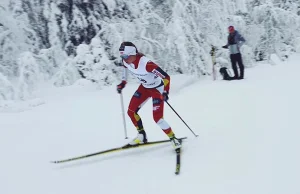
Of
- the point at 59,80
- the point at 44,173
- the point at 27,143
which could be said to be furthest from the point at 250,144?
the point at 59,80

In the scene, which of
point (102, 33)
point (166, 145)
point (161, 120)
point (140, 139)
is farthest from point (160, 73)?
point (102, 33)

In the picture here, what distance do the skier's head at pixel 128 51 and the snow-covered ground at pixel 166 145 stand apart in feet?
5.32

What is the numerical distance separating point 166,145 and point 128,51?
5.99 ft

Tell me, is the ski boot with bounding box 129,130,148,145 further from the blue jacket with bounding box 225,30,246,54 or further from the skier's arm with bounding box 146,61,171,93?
the blue jacket with bounding box 225,30,246,54

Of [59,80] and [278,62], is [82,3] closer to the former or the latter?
[59,80]

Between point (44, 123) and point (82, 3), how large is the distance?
5636 millimetres

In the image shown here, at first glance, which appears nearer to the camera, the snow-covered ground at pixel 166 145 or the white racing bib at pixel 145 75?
the snow-covered ground at pixel 166 145

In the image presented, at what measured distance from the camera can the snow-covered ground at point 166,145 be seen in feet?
15.6

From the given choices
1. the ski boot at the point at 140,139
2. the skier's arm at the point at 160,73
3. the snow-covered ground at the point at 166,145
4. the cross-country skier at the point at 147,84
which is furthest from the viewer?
the ski boot at the point at 140,139

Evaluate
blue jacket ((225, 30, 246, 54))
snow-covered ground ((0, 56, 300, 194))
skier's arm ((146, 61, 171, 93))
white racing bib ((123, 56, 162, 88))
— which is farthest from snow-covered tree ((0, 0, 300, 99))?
skier's arm ((146, 61, 171, 93))

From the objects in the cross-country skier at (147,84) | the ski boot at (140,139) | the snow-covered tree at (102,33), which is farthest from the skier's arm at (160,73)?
the snow-covered tree at (102,33)

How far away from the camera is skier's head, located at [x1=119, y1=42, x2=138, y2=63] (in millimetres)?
5746

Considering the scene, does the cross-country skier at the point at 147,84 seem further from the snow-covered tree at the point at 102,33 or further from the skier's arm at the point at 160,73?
the snow-covered tree at the point at 102,33

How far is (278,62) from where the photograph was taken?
1518cm
